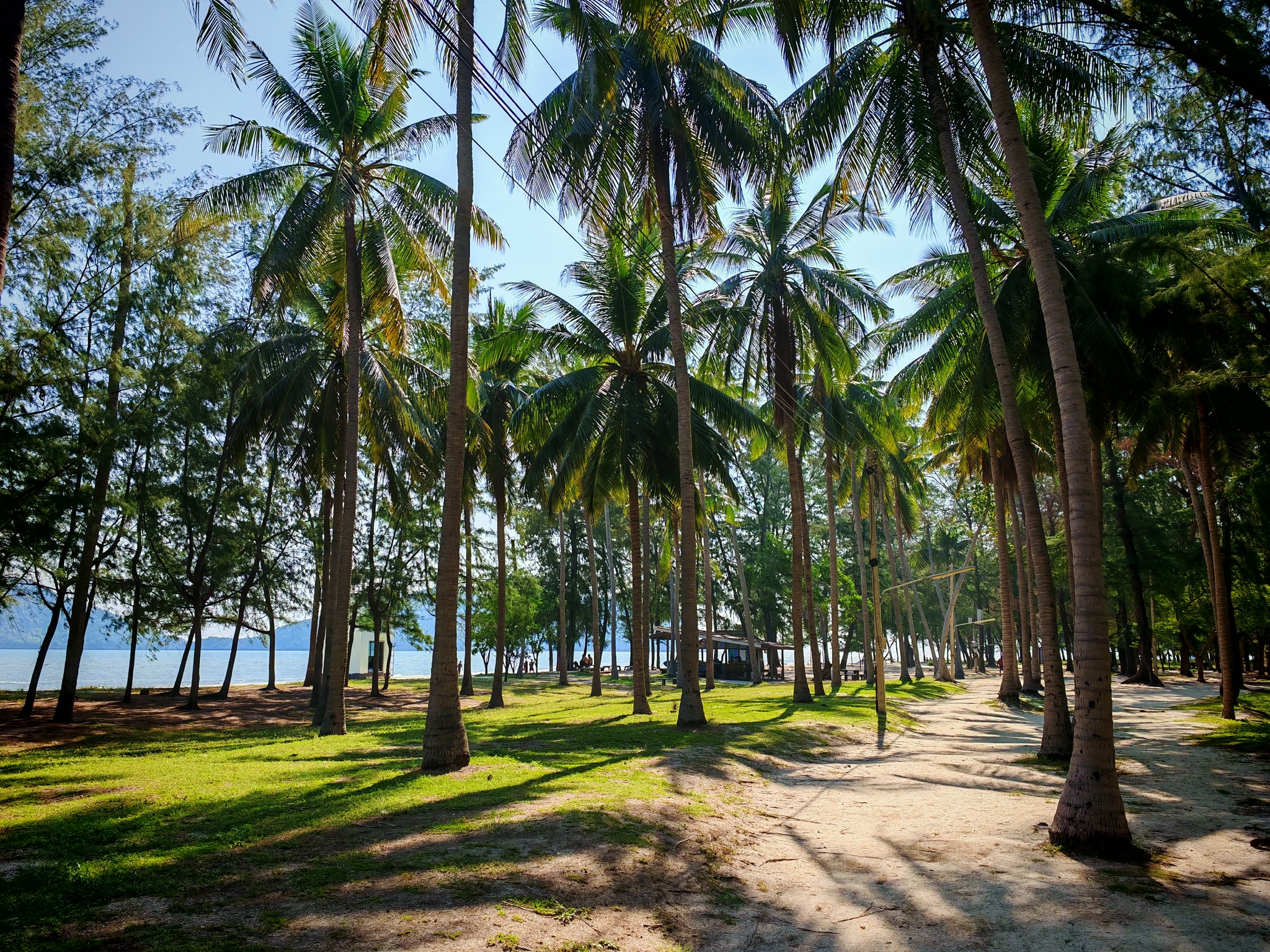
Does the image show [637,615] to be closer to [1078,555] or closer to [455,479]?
[455,479]

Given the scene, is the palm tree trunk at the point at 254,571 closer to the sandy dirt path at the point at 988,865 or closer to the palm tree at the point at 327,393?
the palm tree at the point at 327,393

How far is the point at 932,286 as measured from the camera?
21.0 meters

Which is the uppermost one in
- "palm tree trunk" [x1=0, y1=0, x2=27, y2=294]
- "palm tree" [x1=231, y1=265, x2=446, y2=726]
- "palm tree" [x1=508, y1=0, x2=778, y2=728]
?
"palm tree" [x1=508, y1=0, x2=778, y2=728]

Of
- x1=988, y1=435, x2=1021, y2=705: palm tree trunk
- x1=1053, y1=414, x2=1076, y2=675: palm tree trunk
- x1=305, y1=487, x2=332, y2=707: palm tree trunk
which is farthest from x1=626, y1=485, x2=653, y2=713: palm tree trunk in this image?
x1=988, y1=435, x2=1021, y2=705: palm tree trunk

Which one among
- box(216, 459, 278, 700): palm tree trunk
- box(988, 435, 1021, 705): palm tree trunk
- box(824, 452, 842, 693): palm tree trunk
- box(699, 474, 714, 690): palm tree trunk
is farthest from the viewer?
box(216, 459, 278, 700): palm tree trunk

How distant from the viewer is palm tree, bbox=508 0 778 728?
13.1m

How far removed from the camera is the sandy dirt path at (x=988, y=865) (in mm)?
5094

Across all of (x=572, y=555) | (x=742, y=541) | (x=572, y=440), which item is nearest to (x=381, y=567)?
(x=572, y=440)

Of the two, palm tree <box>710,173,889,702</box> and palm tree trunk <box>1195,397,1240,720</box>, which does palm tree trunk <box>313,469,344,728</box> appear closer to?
palm tree <box>710,173,889,702</box>

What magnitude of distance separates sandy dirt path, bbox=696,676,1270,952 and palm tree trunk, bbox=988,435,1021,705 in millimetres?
11311

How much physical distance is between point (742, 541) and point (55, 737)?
153 feet

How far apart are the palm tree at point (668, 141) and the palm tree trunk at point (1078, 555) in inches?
251

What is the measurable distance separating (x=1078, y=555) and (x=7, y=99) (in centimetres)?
979

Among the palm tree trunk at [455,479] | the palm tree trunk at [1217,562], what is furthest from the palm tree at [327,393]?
the palm tree trunk at [1217,562]
